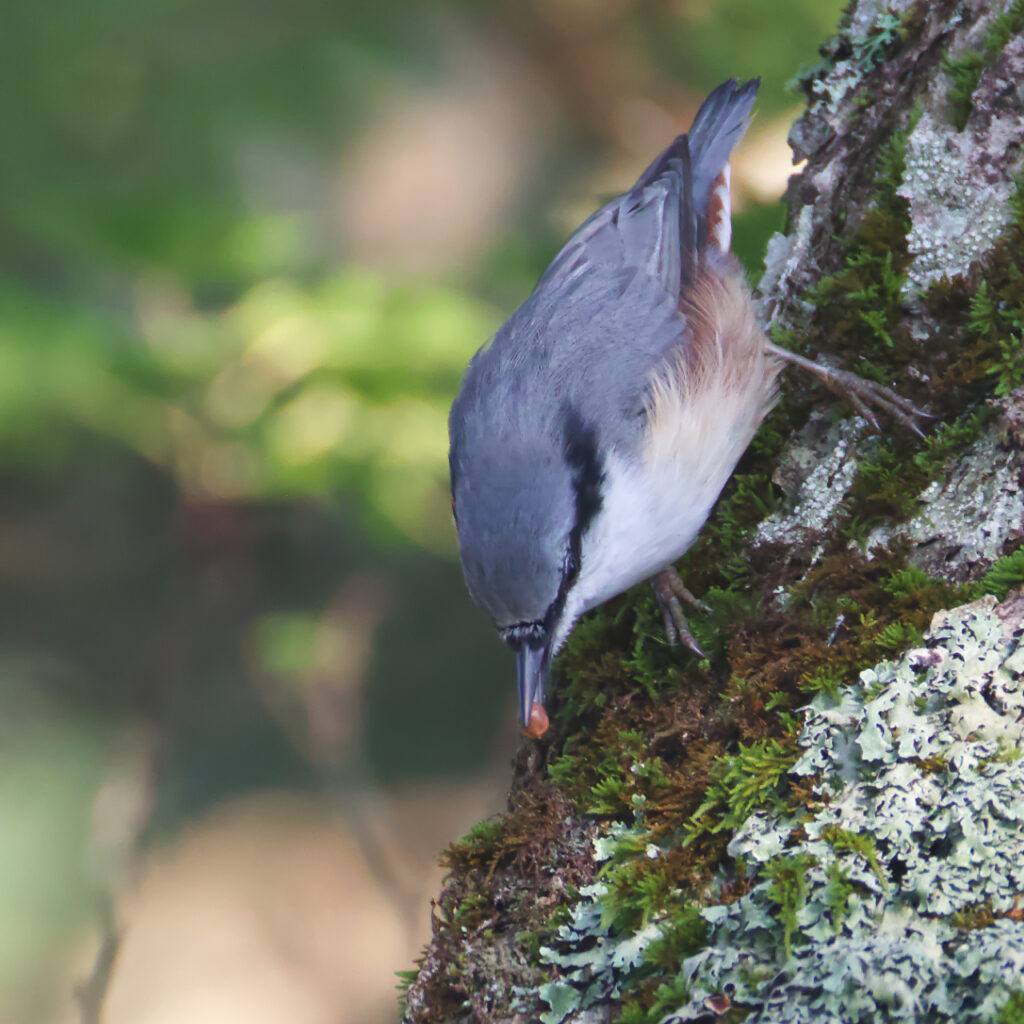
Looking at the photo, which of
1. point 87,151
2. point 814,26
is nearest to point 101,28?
point 87,151

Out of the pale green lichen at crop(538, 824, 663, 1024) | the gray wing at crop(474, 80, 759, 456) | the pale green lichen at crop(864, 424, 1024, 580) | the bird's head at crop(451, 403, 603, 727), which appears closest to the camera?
the pale green lichen at crop(538, 824, 663, 1024)

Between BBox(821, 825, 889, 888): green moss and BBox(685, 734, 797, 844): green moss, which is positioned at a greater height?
BBox(685, 734, 797, 844): green moss

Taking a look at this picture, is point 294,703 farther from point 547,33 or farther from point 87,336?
point 547,33

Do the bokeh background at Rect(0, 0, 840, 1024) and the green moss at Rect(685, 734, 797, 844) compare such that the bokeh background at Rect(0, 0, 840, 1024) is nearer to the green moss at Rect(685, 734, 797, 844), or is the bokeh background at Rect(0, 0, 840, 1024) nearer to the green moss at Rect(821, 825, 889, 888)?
the green moss at Rect(685, 734, 797, 844)

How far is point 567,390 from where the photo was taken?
1.61 m

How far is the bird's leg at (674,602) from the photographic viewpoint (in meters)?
1.43

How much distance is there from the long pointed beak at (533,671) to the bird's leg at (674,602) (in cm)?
18

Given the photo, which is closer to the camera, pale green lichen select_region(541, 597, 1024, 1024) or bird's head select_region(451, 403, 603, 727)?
pale green lichen select_region(541, 597, 1024, 1024)

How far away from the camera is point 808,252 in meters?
1.72

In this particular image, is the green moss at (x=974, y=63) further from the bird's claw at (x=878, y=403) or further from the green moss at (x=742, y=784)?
the green moss at (x=742, y=784)

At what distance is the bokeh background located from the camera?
2.65 metres

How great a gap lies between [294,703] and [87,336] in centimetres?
155

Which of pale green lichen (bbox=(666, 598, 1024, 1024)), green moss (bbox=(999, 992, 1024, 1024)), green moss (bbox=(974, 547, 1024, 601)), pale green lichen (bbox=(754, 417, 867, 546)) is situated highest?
pale green lichen (bbox=(754, 417, 867, 546))

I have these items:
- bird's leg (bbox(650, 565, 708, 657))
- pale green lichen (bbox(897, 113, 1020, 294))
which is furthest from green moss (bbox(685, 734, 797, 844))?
pale green lichen (bbox(897, 113, 1020, 294))
